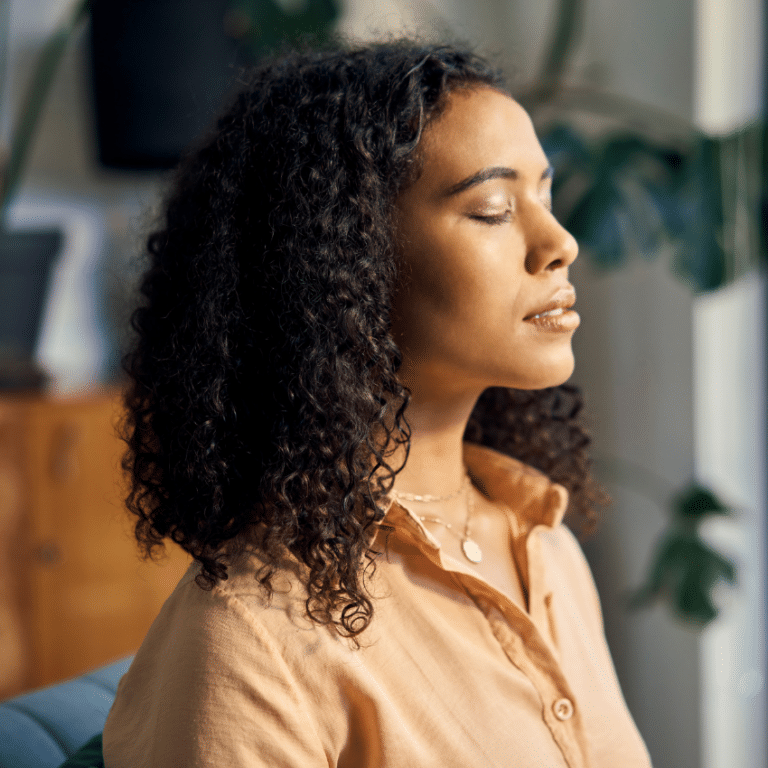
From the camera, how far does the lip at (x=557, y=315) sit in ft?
2.65

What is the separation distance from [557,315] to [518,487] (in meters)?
0.28

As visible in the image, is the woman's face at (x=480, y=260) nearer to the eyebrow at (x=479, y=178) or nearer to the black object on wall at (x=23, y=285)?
the eyebrow at (x=479, y=178)

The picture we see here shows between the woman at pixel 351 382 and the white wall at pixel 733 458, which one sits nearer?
the woman at pixel 351 382

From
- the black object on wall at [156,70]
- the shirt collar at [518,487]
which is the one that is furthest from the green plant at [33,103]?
the shirt collar at [518,487]

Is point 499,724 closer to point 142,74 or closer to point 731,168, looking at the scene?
point 731,168

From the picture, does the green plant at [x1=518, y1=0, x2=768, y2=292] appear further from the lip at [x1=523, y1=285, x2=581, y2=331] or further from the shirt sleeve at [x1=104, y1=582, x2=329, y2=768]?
the shirt sleeve at [x1=104, y1=582, x2=329, y2=768]

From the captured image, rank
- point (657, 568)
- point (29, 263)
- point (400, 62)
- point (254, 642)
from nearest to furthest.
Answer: point (254, 642), point (400, 62), point (657, 568), point (29, 263)

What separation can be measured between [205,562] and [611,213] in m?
1.13

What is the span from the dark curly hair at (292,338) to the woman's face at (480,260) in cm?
3

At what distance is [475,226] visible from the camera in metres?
0.79

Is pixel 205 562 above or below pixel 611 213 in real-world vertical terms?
below

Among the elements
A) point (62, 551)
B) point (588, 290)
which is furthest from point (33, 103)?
point (588, 290)

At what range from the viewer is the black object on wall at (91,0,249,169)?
2240 mm

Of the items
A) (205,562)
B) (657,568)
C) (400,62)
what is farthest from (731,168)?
(205,562)
